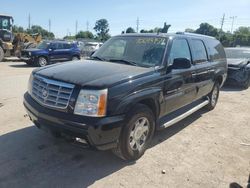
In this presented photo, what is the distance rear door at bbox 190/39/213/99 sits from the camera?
5.82 m

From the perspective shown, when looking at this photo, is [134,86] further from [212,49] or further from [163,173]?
[212,49]

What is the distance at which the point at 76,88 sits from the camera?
361 cm

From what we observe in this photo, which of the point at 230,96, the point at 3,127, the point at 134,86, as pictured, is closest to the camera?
the point at 134,86

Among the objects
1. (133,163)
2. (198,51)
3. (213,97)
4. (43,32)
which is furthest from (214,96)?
(43,32)

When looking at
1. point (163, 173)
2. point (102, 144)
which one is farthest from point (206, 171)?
point (102, 144)

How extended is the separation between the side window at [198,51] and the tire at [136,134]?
2.14m

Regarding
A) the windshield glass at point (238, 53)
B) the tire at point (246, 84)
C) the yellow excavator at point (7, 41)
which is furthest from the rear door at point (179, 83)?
the yellow excavator at point (7, 41)

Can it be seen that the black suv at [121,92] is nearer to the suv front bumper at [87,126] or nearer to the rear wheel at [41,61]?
the suv front bumper at [87,126]

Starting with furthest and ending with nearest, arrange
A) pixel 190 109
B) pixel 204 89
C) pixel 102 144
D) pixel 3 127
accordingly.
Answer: pixel 204 89 < pixel 190 109 < pixel 3 127 < pixel 102 144

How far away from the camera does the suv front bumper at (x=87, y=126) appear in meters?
3.46

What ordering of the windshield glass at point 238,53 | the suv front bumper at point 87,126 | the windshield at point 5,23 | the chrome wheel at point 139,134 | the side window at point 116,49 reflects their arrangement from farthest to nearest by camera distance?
the windshield at point 5,23 < the windshield glass at point 238,53 < the side window at point 116,49 < the chrome wheel at point 139,134 < the suv front bumper at point 87,126

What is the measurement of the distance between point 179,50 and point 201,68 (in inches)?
40.2

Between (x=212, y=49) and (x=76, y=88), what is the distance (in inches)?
177

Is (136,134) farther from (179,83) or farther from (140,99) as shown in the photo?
(179,83)
